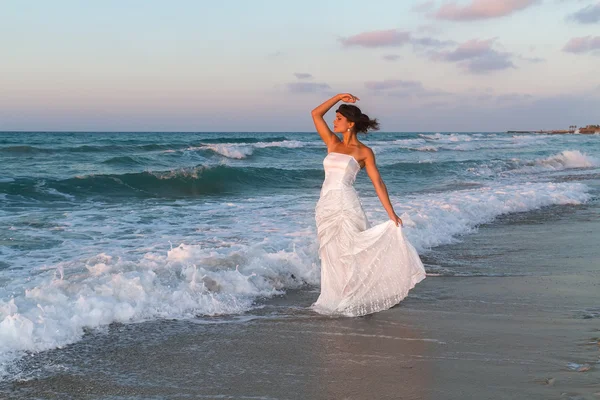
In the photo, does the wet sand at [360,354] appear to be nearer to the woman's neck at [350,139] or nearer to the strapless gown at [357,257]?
the strapless gown at [357,257]

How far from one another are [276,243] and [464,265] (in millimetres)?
2494

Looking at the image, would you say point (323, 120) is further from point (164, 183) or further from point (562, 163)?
point (562, 163)

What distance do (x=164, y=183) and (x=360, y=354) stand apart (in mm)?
15815

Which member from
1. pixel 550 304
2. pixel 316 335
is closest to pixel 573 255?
pixel 550 304

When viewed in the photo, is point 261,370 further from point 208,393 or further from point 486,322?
point 486,322

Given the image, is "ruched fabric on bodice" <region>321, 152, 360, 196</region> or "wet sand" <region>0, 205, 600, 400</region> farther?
"ruched fabric on bodice" <region>321, 152, 360, 196</region>

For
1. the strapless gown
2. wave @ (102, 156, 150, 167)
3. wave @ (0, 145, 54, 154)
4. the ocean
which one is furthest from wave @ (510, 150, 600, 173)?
the strapless gown

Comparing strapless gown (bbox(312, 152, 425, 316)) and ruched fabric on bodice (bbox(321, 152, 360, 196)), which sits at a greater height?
ruched fabric on bodice (bbox(321, 152, 360, 196))

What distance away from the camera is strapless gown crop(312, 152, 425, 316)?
579 centimetres

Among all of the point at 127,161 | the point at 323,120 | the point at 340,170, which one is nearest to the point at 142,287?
the point at 340,170

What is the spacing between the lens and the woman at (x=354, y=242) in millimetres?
5742

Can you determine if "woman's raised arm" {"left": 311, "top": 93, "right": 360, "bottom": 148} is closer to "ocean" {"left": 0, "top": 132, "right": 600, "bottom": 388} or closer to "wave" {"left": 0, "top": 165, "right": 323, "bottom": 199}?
"ocean" {"left": 0, "top": 132, "right": 600, "bottom": 388}

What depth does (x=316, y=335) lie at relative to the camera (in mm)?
5082

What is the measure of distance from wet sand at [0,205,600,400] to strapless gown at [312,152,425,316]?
0.68ft
